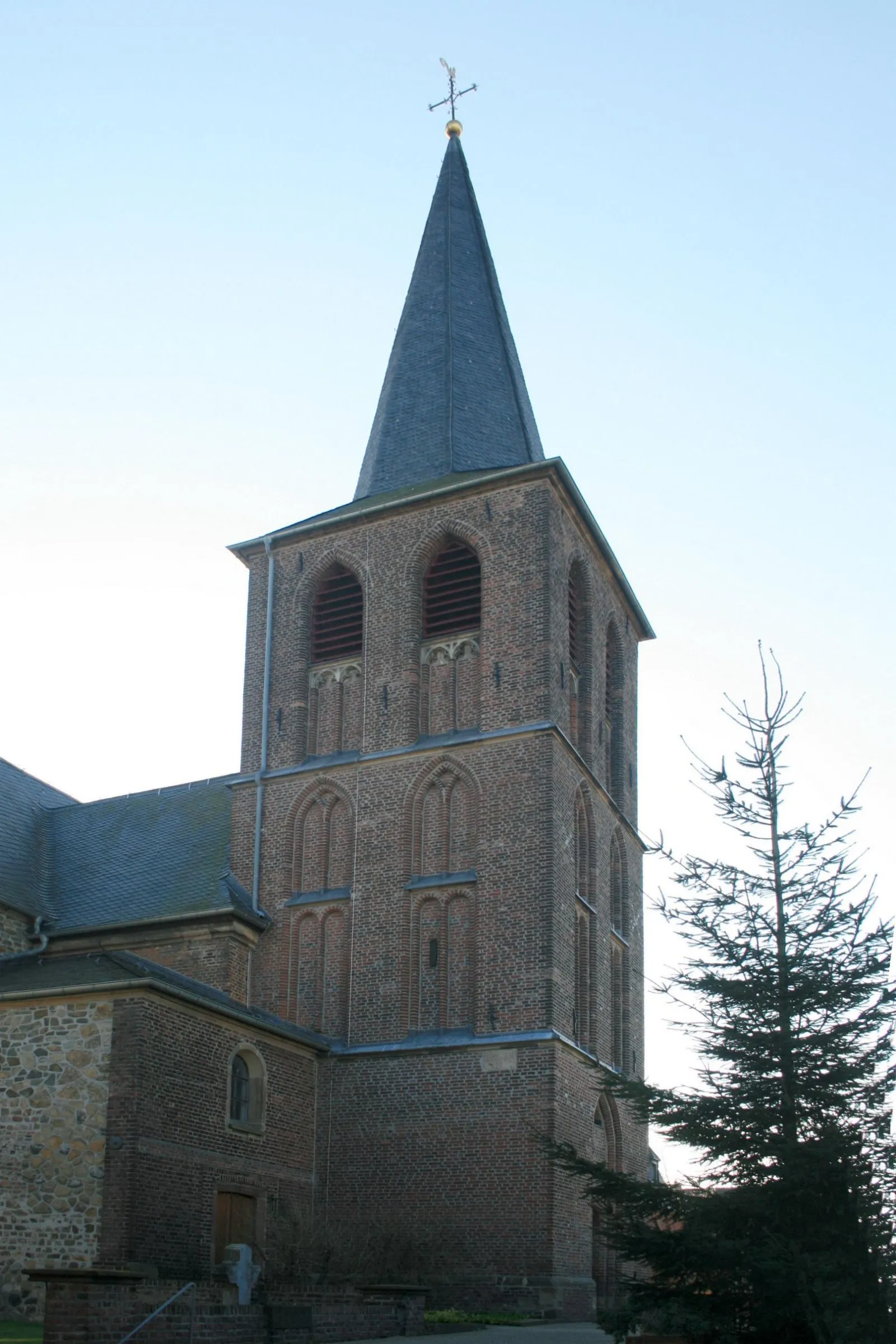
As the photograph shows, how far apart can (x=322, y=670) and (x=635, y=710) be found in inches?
282

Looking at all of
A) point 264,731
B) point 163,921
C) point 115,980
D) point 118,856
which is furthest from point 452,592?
point 115,980

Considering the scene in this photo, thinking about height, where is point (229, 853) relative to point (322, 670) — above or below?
below

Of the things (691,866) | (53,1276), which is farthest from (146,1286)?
(691,866)

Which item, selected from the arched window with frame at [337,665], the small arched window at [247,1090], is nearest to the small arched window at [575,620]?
the arched window with frame at [337,665]

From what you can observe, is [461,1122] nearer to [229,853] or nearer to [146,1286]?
[229,853]

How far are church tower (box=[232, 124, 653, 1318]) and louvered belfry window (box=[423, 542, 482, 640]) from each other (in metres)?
0.05

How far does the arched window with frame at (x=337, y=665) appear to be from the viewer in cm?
2730

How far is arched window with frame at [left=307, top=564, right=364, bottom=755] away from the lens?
27297 millimetres

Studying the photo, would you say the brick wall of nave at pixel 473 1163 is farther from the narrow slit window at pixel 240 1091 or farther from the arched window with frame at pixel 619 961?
the arched window with frame at pixel 619 961

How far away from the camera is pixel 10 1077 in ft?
65.8

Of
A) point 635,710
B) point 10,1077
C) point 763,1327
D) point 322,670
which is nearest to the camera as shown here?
point 763,1327

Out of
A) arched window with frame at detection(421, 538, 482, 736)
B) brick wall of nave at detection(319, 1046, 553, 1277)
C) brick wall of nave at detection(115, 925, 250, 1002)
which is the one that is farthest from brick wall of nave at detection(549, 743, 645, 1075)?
brick wall of nave at detection(115, 925, 250, 1002)

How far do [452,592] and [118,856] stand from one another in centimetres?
815

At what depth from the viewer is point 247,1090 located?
22.4m
